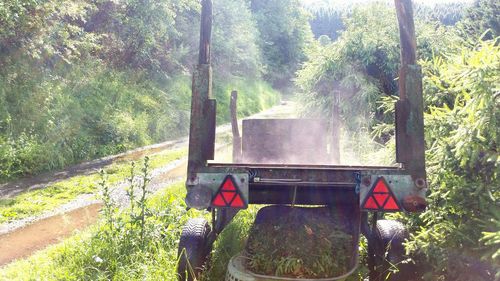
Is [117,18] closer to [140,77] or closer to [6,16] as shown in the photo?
[140,77]

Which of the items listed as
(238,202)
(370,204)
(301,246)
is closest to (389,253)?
(370,204)

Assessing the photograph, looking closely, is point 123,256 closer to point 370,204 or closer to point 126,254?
point 126,254

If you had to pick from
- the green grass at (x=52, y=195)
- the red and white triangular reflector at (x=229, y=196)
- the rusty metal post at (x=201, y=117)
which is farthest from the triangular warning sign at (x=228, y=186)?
the green grass at (x=52, y=195)

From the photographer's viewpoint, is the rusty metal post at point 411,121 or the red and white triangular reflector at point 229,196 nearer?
the rusty metal post at point 411,121

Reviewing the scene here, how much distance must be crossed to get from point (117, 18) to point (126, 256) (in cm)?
1480

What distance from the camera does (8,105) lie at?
11.2 m

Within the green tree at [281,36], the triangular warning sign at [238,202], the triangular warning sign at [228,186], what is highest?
the green tree at [281,36]

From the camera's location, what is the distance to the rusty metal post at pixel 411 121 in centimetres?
320

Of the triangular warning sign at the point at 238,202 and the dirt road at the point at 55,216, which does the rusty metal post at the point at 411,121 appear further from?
the dirt road at the point at 55,216

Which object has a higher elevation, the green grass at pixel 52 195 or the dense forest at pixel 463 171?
the dense forest at pixel 463 171

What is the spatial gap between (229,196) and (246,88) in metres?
23.1

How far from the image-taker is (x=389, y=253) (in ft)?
11.9

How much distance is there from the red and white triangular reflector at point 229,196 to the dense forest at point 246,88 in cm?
136

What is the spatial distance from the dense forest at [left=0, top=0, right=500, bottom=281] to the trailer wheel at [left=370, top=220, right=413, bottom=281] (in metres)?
0.15
